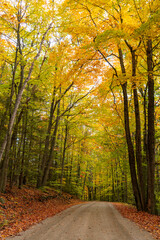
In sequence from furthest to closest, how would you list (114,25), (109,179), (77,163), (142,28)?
(109,179), (77,163), (114,25), (142,28)

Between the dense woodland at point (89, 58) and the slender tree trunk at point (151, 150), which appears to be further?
the slender tree trunk at point (151, 150)

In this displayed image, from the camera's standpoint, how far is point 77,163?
21.7 metres

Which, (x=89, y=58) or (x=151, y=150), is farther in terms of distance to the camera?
(x=89, y=58)

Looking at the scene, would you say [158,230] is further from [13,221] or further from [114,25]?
[114,25]

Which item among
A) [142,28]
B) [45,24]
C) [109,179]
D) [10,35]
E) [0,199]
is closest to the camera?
[142,28]

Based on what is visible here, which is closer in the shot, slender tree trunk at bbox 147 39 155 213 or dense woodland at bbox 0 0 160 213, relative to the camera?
dense woodland at bbox 0 0 160 213

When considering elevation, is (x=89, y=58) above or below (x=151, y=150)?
above

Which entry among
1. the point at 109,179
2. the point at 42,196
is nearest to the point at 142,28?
the point at 42,196

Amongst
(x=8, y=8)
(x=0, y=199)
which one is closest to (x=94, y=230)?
(x=0, y=199)

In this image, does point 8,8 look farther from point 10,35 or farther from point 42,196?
point 42,196

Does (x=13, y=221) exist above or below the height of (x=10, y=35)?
below

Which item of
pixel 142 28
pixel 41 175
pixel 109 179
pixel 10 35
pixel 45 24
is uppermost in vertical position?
pixel 45 24

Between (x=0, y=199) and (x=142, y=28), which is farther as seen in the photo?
(x=0, y=199)

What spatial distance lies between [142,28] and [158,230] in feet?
23.8
